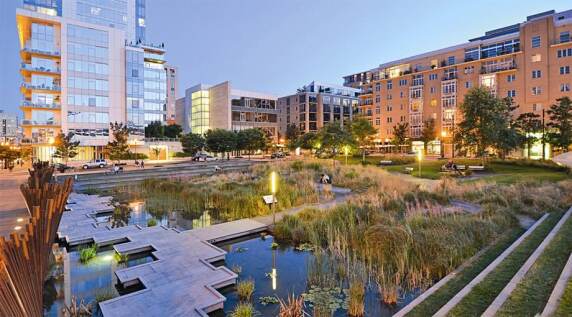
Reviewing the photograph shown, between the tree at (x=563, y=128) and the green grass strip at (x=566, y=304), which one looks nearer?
the green grass strip at (x=566, y=304)

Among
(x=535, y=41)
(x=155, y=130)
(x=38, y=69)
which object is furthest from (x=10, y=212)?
(x=535, y=41)

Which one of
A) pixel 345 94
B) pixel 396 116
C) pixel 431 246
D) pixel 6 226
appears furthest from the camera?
pixel 345 94

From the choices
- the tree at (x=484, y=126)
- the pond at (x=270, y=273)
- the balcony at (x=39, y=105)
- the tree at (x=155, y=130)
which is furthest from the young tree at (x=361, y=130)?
the balcony at (x=39, y=105)

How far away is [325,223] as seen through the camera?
35.0 feet

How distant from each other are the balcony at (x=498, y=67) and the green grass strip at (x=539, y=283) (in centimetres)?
5784

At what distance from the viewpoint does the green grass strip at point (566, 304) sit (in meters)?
4.09

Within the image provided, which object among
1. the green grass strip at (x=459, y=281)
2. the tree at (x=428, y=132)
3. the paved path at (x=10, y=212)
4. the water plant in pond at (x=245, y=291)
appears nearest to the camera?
the green grass strip at (x=459, y=281)

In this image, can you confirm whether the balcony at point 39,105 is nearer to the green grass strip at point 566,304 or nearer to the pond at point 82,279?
the pond at point 82,279

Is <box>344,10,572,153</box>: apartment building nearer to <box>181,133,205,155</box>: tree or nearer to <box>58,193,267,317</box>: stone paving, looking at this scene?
<box>181,133,205,155</box>: tree

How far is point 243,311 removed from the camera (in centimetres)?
543

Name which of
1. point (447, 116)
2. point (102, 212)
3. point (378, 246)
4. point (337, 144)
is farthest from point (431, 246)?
point (447, 116)

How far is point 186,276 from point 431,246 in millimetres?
6258

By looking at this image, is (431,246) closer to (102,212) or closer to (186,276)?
(186,276)

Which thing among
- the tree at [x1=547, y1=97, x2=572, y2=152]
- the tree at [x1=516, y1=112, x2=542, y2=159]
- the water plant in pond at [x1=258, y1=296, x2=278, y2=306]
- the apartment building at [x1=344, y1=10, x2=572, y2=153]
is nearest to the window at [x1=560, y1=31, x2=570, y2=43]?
the apartment building at [x1=344, y1=10, x2=572, y2=153]
